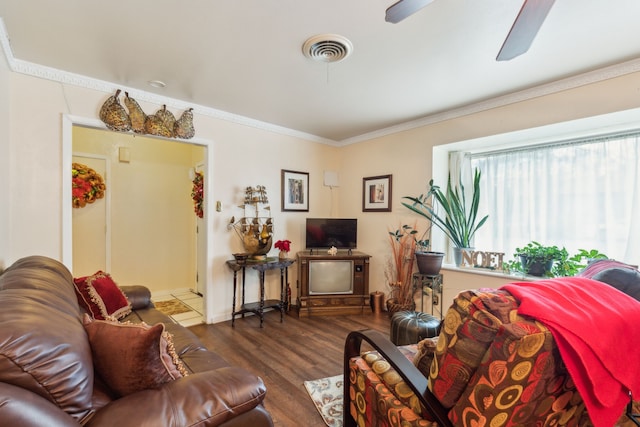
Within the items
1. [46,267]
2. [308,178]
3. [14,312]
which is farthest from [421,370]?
[308,178]

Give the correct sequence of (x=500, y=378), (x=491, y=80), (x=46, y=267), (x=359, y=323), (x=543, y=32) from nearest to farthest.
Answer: (x=500, y=378) → (x=46, y=267) → (x=543, y=32) → (x=491, y=80) → (x=359, y=323)

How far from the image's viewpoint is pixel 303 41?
6.57 ft

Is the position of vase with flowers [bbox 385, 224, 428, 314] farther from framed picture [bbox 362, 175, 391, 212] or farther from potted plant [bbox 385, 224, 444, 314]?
framed picture [bbox 362, 175, 391, 212]

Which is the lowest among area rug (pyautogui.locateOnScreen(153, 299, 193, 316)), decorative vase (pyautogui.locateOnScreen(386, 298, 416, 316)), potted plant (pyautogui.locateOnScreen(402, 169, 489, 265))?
area rug (pyautogui.locateOnScreen(153, 299, 193, 316))

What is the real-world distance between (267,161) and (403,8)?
2.83 m

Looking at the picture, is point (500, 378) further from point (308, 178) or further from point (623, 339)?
point (308, 178)

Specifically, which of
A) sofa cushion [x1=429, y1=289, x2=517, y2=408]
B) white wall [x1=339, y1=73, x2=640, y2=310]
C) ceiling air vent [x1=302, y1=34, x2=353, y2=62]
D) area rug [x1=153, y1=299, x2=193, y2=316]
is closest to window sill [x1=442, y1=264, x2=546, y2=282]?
white wall [x1=339, y1=73, x2=640, y2=310]

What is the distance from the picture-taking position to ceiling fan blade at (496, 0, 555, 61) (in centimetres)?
121

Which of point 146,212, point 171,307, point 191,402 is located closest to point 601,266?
point 191,402

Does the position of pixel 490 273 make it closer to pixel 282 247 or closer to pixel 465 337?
pixel 282 247

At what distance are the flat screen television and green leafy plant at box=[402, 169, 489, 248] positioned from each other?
2.86ft

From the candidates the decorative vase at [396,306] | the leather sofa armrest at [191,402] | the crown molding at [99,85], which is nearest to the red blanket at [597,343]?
the leather sofa armrest at [191,402]

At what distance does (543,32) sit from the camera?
187 centimetres

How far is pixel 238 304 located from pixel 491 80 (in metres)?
3.62
